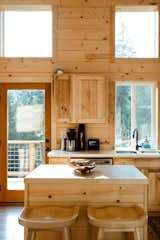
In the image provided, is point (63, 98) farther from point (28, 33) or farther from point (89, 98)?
point (28, 33)

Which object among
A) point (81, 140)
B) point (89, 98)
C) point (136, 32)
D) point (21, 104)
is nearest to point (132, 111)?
point (89, 98)

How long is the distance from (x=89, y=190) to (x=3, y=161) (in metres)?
2.85

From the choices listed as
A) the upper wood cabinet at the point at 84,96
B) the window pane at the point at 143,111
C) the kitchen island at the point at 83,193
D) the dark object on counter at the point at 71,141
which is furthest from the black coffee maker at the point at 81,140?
the kitchen island at the point at 83,193

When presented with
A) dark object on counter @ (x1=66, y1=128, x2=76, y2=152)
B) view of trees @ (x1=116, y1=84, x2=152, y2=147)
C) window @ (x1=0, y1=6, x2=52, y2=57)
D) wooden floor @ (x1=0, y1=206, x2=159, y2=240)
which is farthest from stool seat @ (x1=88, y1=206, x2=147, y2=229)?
window @ (x1=0, y1=6, x2=52, y2=57)

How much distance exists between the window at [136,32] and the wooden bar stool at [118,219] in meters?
3.27

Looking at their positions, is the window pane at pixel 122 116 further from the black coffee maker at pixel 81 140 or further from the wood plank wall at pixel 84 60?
the black coffee maker at pixel 81 140

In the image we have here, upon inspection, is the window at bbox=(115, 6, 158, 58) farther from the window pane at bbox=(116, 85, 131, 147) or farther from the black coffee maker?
the black coffee maker

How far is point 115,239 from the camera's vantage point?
8.98 feet

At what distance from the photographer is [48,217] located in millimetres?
2334

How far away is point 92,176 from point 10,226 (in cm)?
185

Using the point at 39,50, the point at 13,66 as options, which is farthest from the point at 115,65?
the point at 13,66

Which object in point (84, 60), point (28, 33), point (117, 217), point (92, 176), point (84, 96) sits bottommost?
point (117, 217)

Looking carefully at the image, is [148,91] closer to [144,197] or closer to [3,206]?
[144,197]

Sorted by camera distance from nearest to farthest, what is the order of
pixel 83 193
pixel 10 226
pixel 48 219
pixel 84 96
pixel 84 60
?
pixel 48 219, pixel 83 193, pixel 10 226, pixel 84 96, pixel 84 60
